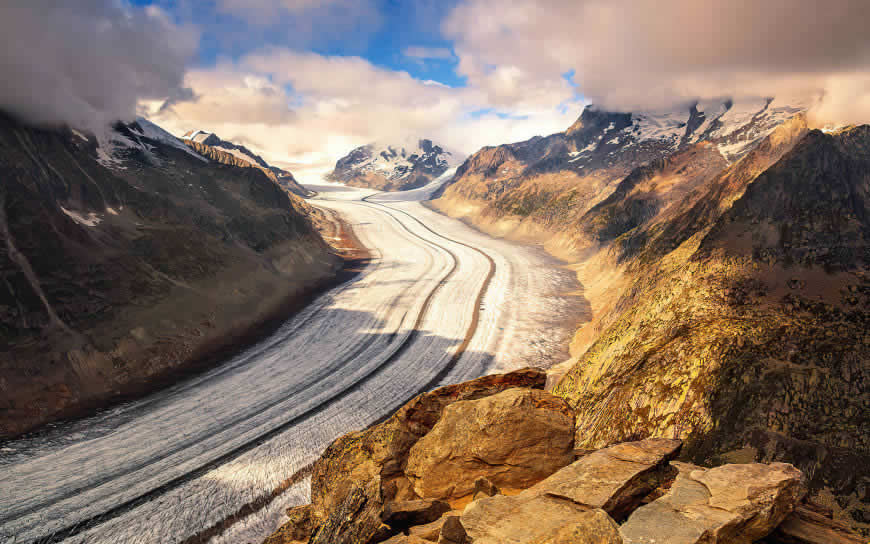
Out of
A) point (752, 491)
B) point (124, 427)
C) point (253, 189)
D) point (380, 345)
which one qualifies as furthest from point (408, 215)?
point (752, 491)

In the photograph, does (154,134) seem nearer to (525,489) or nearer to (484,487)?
(484,487)

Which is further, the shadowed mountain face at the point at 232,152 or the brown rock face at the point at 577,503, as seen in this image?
the shadowed mountain face at the point at 232,152

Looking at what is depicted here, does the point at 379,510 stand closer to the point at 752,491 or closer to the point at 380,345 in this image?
the point at 752,491

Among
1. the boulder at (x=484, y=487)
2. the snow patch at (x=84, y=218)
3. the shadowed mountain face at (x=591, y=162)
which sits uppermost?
the shadowed mountain face at (x=591, y=162)

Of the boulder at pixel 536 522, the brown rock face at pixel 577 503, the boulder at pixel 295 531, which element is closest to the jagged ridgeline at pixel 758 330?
the brown rock face at pixel 577 503

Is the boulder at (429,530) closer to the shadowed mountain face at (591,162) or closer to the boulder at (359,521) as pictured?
the boulder at (359,521)

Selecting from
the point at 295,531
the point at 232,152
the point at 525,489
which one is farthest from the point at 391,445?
the point at 232,152

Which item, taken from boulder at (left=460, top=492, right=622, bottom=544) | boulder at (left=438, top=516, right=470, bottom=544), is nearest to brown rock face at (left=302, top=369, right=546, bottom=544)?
boulder at (left=438, top=516, right=470, bottom=544)
